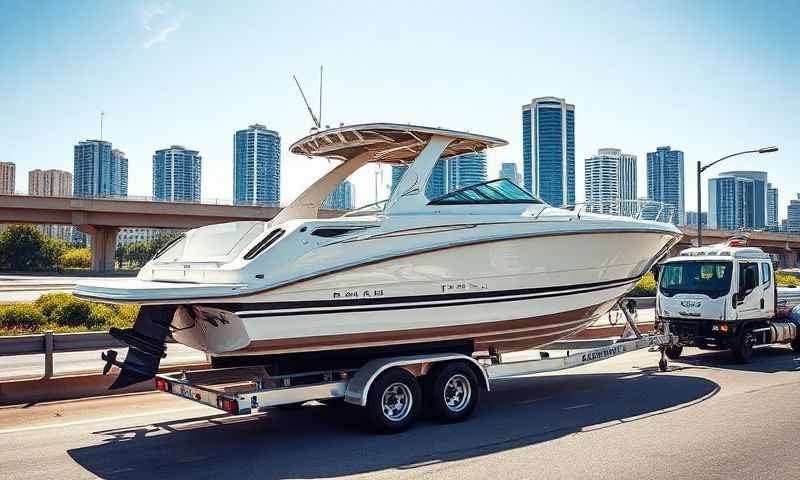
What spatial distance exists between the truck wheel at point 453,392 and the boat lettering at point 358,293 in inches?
51.0

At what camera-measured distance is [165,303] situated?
6.98 metres

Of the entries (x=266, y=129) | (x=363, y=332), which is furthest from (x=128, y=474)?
(x=266, y=129)

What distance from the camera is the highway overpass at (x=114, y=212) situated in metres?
51.3

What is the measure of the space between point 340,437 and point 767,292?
10.2 meters

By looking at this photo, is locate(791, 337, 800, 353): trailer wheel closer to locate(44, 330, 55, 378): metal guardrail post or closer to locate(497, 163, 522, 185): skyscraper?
locate(497, 163, 522, 185): skyscraper

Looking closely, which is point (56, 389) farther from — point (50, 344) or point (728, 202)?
point (728, 202)

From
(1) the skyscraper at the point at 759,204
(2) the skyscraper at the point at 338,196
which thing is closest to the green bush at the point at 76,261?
(2) the skyscraper at the point at 338,196

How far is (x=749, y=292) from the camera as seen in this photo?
1328 cm

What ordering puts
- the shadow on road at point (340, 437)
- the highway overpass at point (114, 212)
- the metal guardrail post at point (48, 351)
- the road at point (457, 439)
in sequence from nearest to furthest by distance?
the road at point (457, 439)
the shadow on road at point (340, 437)
the metal guardrail post at point (48, 351)
the highway overpass at point (114, 212)

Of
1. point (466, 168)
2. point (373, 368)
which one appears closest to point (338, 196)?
point (466, 168)

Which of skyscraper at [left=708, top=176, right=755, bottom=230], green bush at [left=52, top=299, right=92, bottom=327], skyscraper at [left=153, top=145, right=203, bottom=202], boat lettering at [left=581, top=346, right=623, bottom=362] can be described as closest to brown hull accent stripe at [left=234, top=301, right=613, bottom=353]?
boat lettering at [left=581, top=346, right=623, bottom=362]

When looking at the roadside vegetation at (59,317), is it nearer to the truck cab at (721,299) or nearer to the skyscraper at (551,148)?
the truck cab at (721,299)

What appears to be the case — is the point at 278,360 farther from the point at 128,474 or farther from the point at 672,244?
the point at 672,244

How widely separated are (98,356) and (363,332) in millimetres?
9231
